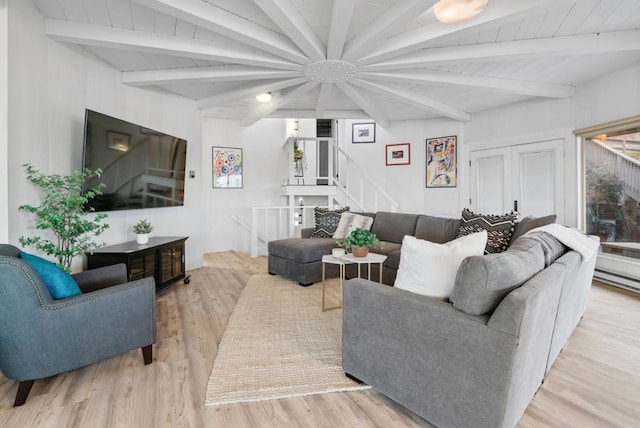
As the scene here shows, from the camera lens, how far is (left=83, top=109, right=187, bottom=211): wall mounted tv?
2.85 metres

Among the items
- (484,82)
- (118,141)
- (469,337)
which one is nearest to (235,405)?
(469,337)

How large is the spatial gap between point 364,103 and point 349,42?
5.37ft

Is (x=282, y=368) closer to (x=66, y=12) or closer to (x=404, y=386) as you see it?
(x=404, y=386)

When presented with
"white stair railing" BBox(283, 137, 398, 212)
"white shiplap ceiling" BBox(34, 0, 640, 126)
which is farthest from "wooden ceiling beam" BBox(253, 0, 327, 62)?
"white stair railing" BBox(283, 137, 398, 212)

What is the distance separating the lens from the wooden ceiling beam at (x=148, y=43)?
258 centimetres

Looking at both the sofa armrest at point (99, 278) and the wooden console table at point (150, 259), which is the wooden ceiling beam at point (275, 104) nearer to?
the wooden console table at point (150, 259)

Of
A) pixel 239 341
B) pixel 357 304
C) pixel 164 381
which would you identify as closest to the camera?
pixel 357 304

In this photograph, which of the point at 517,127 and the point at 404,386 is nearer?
the point at 404,386

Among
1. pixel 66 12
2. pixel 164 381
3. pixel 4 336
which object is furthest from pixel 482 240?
pixel 66 12

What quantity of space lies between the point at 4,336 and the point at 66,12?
2399 millimetres

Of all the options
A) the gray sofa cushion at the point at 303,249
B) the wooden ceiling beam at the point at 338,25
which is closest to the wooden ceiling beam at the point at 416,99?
the wooden ceiling beam at the point at 338,25

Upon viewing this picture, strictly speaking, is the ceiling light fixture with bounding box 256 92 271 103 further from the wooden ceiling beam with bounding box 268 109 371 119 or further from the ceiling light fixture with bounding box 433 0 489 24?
the ceiling light fixture with bounding box 433 0 489 24

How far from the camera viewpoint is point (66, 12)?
8.09ft

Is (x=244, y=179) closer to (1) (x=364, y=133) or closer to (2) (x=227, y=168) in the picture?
(2) (x=227, y=168)
